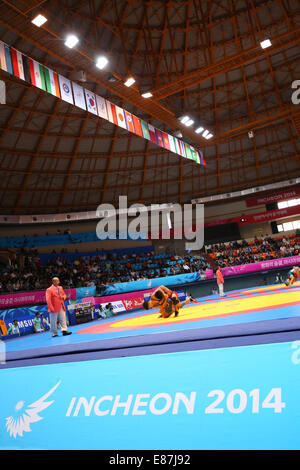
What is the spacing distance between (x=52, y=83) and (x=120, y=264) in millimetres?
23589

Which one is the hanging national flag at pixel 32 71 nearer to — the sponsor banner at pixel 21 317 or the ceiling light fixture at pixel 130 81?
the ceiling light fixture at pixel 130 81

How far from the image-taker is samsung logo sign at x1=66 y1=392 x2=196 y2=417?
345 centimetres

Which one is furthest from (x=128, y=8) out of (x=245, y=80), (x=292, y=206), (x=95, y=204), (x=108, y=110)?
(x=292, y=206)

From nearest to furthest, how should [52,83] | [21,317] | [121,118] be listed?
[52,83] < [21,317] < [121,118]

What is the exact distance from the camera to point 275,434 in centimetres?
278

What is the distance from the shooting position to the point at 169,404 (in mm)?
3504

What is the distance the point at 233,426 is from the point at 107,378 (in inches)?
73.0

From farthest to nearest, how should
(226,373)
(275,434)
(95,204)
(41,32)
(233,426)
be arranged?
(95,204), (41,32), (226,373), (233,426), (275,434)

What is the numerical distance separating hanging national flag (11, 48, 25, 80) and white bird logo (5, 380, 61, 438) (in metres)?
14.9

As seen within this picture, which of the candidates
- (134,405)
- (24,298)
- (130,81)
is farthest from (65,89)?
(134,405)

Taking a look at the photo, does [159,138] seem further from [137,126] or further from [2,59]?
[2,59]

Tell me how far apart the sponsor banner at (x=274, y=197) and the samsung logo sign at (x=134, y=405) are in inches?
1686

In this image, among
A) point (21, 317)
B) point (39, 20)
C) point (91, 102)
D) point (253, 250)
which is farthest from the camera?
point (253, 250)
